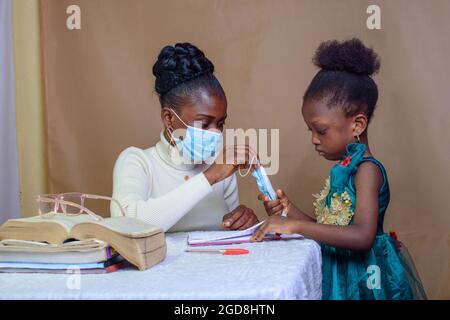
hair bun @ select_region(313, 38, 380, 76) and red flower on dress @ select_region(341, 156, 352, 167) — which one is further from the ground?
hair bun @ select_region(313, 38, 380, 76)

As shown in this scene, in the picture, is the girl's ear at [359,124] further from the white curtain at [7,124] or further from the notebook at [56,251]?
the white curtain at [7,124]

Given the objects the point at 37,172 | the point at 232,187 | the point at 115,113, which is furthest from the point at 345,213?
the point at 37,172

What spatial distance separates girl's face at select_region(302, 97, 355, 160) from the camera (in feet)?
7.45

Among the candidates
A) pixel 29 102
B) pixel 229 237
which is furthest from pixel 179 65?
pixel 29 102

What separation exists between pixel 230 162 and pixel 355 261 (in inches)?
20.8

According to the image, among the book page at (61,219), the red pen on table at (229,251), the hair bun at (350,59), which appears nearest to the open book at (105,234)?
the book page at (61,219)

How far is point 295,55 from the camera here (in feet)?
10.8

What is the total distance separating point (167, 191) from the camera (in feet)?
7.88

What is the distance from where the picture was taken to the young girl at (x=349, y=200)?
76.5 inches

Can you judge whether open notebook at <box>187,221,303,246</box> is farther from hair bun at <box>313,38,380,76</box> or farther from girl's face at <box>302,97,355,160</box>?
hair bun at <box>313,38,380,76</box>

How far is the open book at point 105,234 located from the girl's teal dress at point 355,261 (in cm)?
78

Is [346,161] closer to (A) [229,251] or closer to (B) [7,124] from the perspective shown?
(A) [229,251]

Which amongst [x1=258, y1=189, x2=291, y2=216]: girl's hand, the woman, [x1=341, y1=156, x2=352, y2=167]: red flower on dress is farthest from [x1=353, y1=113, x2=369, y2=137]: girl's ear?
the woman
